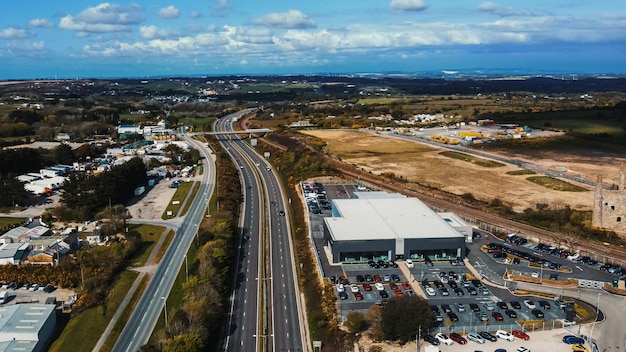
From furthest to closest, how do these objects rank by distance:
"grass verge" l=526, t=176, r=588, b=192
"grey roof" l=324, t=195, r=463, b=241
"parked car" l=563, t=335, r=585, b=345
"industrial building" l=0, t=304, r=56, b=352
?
"grass verge" l=526, t=176, r=588, b=192 < "grey roof" l=324, t=195, r=463, b=241 < "industrial building" l=0, t=304, r=56, b=352 < "parked car" l=563, t=335, r=585, b=345

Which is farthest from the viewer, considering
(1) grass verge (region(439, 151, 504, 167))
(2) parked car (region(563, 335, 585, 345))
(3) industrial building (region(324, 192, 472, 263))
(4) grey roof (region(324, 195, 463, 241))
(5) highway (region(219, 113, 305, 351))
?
(1) grass verge (region(439, 151, 504, 167))

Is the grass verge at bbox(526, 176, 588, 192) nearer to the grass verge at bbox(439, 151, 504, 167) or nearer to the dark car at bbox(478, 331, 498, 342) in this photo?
the grass verge at bbox(439, 151, 504, 167)

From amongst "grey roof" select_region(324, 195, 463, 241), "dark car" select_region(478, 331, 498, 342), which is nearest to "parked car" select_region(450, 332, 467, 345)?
"dark car" select_region(478, 331, 498, 342)

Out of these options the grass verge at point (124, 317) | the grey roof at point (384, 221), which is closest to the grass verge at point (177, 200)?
the grass verge at point (124, 317)

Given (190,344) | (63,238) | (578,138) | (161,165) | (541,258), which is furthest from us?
(578,138)

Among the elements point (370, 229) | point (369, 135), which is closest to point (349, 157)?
point (369, 135)

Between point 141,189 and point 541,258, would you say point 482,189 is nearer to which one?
point 541,258

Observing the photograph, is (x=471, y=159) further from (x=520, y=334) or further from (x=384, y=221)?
(x=520, y=334)
